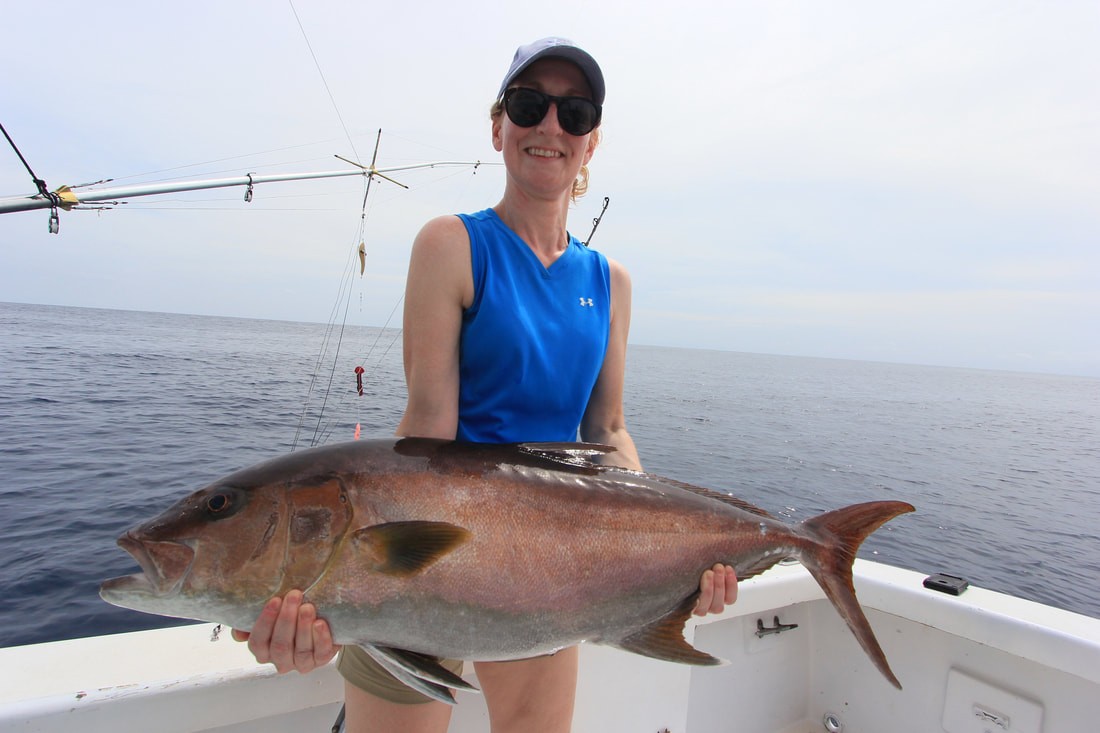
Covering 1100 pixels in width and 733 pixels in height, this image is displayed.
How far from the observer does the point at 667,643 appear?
2.04 m

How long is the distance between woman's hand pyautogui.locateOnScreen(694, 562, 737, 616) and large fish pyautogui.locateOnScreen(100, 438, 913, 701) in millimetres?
34

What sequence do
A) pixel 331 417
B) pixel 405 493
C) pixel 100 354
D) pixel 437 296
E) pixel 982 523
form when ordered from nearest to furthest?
1. pixel 405 493
2. pixel 437 296
3. pixel 982 523
4. pixel 331 417
5. pixel 100 354

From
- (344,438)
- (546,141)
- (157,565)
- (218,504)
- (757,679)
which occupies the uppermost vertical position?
(546,141)

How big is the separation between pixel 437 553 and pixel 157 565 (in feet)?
2.55

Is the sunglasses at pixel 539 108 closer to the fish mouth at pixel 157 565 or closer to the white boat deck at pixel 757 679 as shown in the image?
the fish mouth at pixel 157 565

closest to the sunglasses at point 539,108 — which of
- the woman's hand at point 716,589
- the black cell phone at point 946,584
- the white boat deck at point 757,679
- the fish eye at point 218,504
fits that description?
the fish eye at point 218,504

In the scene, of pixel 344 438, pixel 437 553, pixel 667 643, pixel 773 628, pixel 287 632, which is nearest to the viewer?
pixel 287 632

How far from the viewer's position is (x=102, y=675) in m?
2.14

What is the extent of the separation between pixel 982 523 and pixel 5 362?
35831 millimetres

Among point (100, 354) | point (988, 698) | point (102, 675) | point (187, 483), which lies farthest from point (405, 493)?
point (100, 354)

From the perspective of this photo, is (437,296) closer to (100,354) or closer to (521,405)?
(521,405)

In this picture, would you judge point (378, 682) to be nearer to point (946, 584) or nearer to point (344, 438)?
point (946, 584)

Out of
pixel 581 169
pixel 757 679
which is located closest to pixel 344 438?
pixel 757 679

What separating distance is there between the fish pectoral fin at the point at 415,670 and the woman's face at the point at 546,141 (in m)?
1.71
